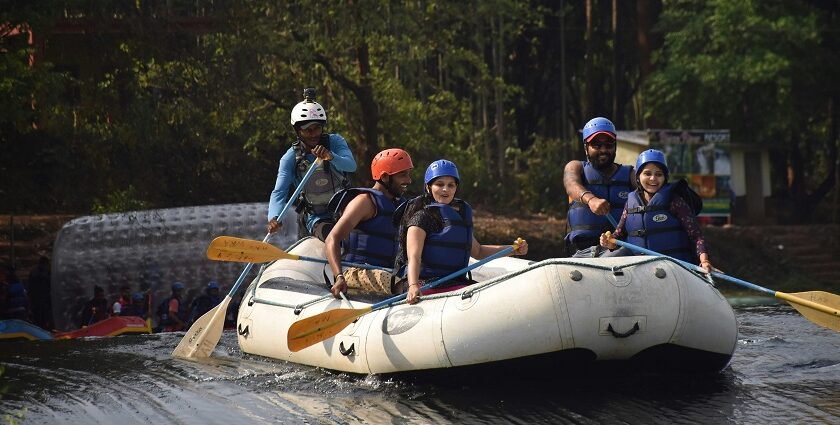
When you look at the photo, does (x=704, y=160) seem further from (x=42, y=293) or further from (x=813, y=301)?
(x=813, y=301)

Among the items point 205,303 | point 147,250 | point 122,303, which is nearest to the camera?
point 205,303

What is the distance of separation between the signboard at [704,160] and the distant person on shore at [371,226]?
55.7 ft

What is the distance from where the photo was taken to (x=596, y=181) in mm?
9875

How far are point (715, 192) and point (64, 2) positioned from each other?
535 inches

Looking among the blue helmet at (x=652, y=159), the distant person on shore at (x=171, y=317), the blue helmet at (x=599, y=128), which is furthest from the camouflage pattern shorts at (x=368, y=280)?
the distant person on shore at (x=171, y=317)

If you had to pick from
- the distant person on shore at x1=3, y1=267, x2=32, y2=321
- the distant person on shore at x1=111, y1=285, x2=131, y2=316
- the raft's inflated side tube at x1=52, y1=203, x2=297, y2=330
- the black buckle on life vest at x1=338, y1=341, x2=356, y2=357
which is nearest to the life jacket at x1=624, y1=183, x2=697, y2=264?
the black buckle on life vest at x1=338, y1=341, x2=356, y2=357

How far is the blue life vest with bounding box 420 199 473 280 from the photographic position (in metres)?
9.29

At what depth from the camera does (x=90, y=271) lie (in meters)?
18.8

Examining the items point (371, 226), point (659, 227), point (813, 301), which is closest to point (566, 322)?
point (659, 227)

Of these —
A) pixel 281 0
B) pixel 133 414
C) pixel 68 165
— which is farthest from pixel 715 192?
pixel 133 414

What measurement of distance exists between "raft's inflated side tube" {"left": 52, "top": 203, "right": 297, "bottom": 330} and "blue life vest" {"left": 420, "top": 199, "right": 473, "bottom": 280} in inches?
368

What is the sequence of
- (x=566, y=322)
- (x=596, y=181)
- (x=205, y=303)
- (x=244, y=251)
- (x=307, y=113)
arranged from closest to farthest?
(x=566, y=322) < (x=596, y=181) < (x=244, y=251) < (x=307, y=113) < (x=205, y=303)

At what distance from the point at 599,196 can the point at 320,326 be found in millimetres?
2094

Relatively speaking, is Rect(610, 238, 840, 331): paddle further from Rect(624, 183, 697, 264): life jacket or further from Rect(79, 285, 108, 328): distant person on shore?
Rect(79, 285, 108, 328): distant person on shore
